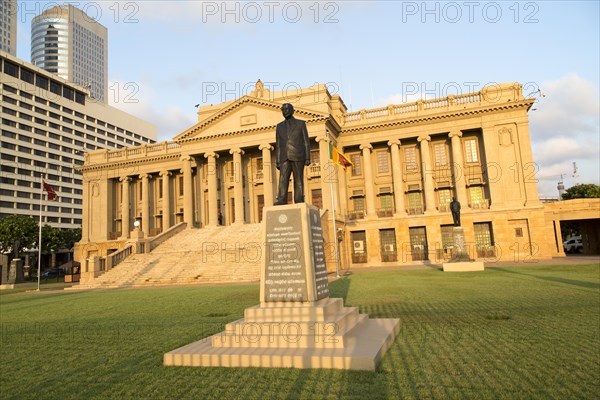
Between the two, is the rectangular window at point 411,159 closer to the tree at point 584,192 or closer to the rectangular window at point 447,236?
the rectangular window at point 447,236

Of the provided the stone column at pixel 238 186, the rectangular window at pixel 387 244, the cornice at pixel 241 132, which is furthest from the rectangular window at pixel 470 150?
the stone column at pixel 238 186

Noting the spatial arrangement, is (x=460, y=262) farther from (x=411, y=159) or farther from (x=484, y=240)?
(x=411, y=159)

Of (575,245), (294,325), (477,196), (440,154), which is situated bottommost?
(575,245)

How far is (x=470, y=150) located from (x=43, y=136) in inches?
3521

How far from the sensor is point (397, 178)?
129 feet

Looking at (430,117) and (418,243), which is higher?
(430,117)

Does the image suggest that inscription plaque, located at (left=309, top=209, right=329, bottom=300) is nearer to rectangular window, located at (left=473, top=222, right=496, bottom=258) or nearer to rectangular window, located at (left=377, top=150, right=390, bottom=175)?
rectangular window, located at (left=473, top=222, right=496, bottom=258)

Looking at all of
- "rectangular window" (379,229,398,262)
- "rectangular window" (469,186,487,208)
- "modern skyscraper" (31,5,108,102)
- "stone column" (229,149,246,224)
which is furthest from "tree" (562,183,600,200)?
"modern skyscraper" (31,5,108,102)

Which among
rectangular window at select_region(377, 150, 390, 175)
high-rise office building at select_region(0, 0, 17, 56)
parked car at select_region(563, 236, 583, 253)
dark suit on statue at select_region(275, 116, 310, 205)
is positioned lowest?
parked car at select_region(563, 236, 583, 253)

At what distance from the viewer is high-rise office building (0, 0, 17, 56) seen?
4385 inches

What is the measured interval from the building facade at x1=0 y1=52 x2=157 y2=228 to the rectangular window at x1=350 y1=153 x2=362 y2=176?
232 feet

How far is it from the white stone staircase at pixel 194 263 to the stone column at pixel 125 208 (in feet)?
52.3

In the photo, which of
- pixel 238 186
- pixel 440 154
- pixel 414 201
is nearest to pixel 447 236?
pixel 414 201

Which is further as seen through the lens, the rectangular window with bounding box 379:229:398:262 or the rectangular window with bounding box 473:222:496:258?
the rectangular window with bounding box 379:229:398:262
